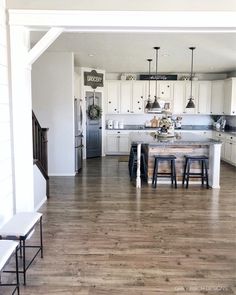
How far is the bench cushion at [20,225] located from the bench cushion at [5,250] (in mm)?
213

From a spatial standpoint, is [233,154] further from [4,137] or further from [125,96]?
[4,137]

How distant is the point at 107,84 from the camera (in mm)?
10156

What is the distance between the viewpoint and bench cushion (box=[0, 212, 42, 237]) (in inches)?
104

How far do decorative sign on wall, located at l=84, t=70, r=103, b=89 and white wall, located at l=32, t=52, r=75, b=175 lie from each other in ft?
7.19

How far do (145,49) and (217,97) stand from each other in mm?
4412

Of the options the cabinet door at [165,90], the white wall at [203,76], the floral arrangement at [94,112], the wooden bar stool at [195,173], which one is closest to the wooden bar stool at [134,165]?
the wooden bar stool at [195,173]

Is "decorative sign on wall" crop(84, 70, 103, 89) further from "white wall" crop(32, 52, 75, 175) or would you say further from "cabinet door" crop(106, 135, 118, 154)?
"white wall" crop(32, 52, 75, 175)

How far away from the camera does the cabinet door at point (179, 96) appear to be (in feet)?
33.5

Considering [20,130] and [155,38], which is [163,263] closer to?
[20,130]

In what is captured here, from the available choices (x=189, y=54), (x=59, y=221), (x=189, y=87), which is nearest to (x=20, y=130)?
(x=59, y=221)

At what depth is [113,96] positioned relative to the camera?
10234mm

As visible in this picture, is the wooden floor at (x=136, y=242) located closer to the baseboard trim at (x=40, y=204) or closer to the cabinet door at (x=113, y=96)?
the baseboard trim at (x=40, y=204)

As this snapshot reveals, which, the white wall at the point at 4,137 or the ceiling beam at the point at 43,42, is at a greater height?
the ceiling beam at the point at 43,42

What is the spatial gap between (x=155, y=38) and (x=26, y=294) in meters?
4.52
